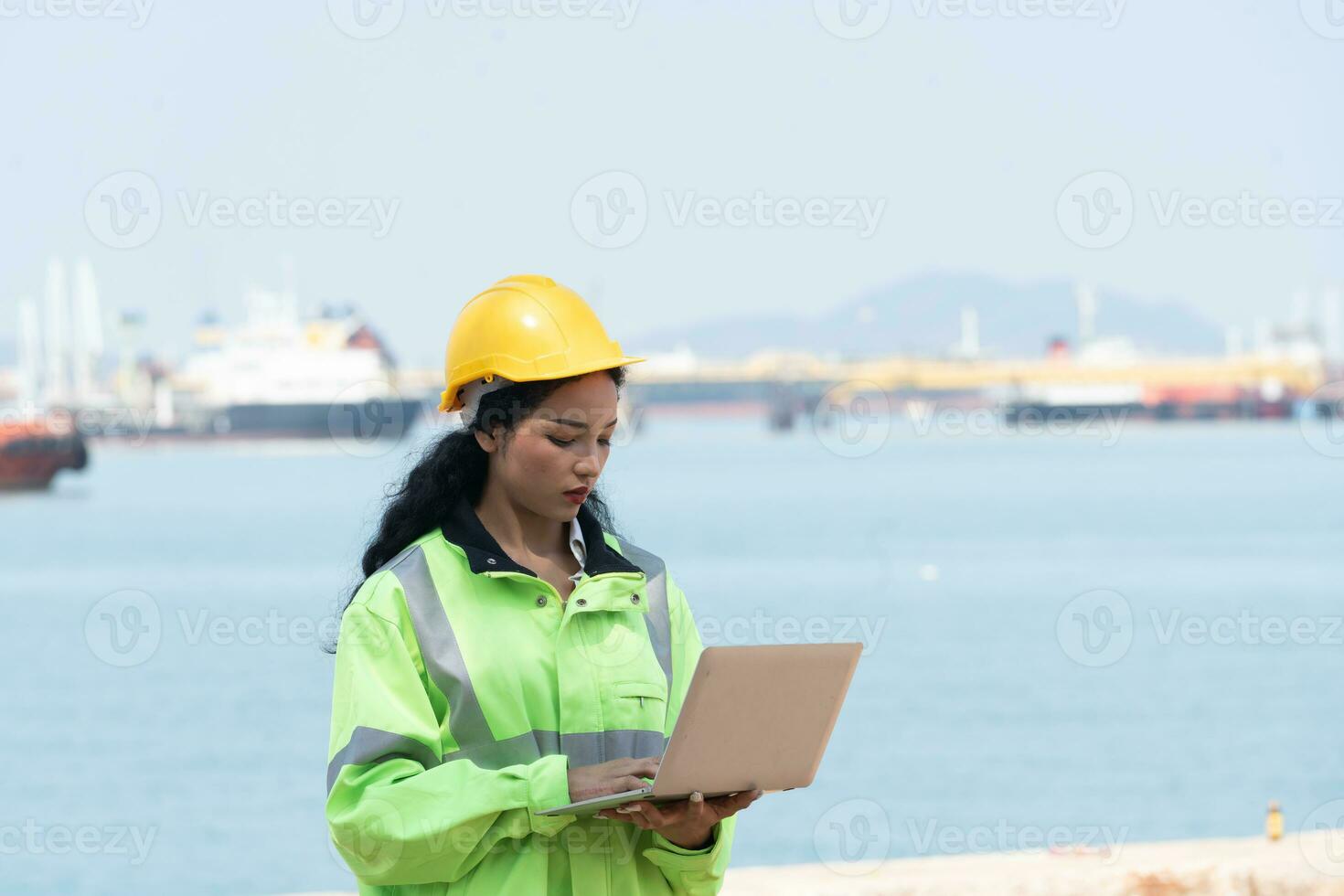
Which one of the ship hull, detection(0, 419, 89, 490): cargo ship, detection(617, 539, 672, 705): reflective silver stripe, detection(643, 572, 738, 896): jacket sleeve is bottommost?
the ship hull

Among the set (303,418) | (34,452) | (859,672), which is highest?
(859,672)

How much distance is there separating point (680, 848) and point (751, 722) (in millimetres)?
201

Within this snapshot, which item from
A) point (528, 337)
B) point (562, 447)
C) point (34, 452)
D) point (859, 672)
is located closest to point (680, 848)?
point (562, 447)

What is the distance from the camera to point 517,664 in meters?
1.98

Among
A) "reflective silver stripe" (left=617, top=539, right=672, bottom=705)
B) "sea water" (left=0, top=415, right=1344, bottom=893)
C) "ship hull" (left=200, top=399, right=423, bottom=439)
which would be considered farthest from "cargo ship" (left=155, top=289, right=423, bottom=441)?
"reflective silver stripe" (left=617, top=539, right=672, bottom=705)

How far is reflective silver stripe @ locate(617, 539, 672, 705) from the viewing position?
211 cm

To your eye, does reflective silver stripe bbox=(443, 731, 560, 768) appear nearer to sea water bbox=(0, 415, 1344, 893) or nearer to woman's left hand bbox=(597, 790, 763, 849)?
woman's left hand bbox=(597, 790, 763, 849)

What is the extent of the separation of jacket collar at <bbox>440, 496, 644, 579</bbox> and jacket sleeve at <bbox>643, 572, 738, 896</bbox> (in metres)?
0.08

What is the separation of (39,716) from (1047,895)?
18.6 metres

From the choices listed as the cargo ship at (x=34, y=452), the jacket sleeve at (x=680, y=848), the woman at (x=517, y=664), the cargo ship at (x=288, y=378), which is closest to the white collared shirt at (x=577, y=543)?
the woman at (x=517, y=664)

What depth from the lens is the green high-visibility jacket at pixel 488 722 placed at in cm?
193

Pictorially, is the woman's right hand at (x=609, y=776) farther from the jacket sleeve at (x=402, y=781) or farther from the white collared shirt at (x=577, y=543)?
the white collared shirt at (x=577, y=543)

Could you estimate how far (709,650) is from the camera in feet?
6.02

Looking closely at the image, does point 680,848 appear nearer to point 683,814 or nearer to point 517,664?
point 683,814
